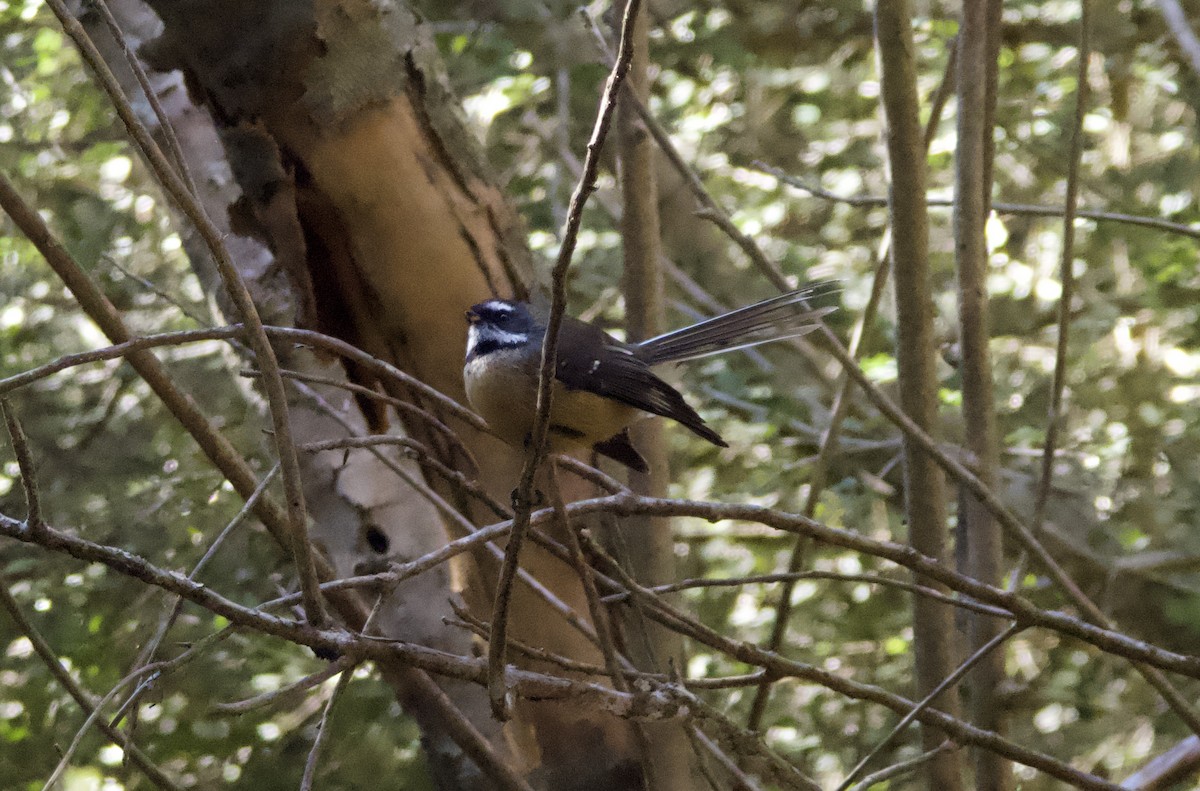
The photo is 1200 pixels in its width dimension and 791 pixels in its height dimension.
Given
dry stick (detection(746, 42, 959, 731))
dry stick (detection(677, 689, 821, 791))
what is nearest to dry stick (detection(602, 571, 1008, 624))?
dry stick (detection(677, 689, 821, 791))

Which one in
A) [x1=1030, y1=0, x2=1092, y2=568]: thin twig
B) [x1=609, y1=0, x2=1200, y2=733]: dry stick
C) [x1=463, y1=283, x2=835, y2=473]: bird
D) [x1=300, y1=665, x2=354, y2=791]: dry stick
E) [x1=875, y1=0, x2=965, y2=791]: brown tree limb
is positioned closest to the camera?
[x1=300, y1=665, x2=354, y2=791]: dry stick

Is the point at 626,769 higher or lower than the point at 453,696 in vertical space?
lower

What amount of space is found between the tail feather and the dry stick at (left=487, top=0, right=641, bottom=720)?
1341 millimetres

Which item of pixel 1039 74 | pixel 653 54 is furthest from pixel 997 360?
pixel 653 54

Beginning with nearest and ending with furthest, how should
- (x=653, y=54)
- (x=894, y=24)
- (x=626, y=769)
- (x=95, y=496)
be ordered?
(x=894, y=24), (x=626, y=769), (x=95, y=496), (x=653, y=54)

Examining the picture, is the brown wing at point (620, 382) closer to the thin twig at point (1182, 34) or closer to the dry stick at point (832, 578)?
the dry stick at point (832, 578)

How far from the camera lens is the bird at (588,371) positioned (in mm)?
Result: 2533

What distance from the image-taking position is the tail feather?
276 cm

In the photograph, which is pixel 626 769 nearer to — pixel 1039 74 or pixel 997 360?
pixel 997 360

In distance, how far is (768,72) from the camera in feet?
18.7

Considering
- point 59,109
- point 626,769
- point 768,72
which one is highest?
point 59,109

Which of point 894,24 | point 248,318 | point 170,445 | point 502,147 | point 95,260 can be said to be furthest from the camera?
point 502,147

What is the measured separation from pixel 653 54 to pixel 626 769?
3.36 metres

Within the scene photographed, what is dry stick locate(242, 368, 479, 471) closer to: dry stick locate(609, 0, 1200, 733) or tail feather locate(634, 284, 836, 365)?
tail feather locate(634, 284, 836, 365)
